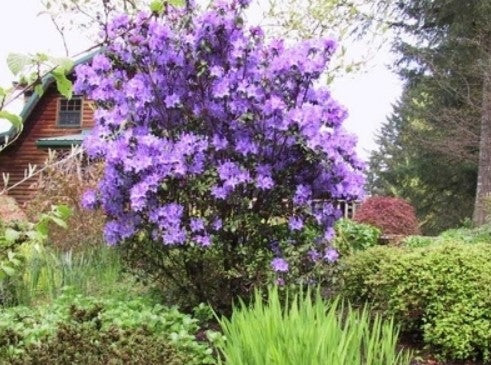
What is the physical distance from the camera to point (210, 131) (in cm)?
474

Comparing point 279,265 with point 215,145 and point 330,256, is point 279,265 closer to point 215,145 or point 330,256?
point 330,256

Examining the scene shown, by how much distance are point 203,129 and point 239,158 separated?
0.37 m

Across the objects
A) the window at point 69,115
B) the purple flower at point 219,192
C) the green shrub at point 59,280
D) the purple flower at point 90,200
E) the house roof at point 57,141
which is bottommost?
the green shrub at point 59,280

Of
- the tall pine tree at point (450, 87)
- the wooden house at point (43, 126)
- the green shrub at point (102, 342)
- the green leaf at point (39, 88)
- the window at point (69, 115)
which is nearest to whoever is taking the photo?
the green leaf at point (39, 88)

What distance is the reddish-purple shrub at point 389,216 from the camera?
14.3m

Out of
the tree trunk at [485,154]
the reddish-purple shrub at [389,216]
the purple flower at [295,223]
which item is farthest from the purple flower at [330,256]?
the tree trunk at [485,154]

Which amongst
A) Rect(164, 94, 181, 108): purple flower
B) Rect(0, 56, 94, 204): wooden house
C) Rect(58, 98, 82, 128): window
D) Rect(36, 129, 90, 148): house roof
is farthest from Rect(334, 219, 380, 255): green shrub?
Rect(58, 98, 82, 128): window

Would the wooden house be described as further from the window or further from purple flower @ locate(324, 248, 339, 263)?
purple flower @ locate(324, 248, 339, 263)

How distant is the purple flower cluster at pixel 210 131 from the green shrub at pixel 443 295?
2.25ft

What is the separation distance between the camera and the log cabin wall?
21203 millimetres

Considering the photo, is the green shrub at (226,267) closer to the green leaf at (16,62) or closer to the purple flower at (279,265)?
the purple flower at (279,265)

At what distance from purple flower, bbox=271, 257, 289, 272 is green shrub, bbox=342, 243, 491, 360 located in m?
0.92

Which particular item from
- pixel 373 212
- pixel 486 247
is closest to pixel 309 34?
pixel 373 212

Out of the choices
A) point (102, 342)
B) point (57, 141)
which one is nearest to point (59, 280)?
point (102, 342)
